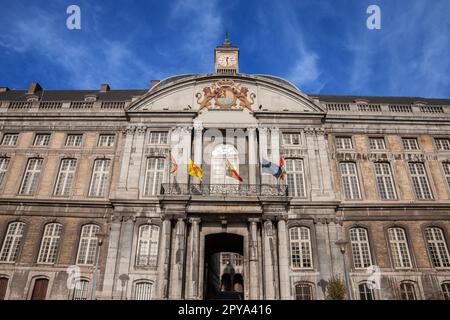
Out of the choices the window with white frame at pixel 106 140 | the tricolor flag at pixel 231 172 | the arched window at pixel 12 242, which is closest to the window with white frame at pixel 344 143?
the tricolor flag at pixel 231 172

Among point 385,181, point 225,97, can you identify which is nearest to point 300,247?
point 385,181

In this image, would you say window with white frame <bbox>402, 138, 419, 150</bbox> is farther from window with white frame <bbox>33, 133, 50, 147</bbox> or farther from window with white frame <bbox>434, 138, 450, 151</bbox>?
window with white frame <bbox>33, 133, 50, 147</bbox>

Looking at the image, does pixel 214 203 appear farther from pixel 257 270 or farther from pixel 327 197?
pixel 327 197

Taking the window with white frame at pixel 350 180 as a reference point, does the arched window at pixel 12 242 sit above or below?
below

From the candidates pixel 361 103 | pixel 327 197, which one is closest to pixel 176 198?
pixel 327 197

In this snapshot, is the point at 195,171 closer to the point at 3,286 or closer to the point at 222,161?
the point at 222,161

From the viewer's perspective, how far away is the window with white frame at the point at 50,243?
63.5ft

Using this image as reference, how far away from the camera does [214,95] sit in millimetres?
23469

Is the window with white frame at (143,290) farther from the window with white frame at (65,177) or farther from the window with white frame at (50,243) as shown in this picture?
the window with white frame at (65,177)

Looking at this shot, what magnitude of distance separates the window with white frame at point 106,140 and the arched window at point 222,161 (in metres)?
7.19

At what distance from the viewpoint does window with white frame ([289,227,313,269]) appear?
61.7ft

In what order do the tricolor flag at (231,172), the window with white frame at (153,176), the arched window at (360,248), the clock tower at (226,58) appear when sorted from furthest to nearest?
the clock tower at (226,58)
the window with white frame at (153,176)
the tricolor flag at (231,172)
the arched window at (360,248)

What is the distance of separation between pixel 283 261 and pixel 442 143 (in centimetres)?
1469

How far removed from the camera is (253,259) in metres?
18.2
